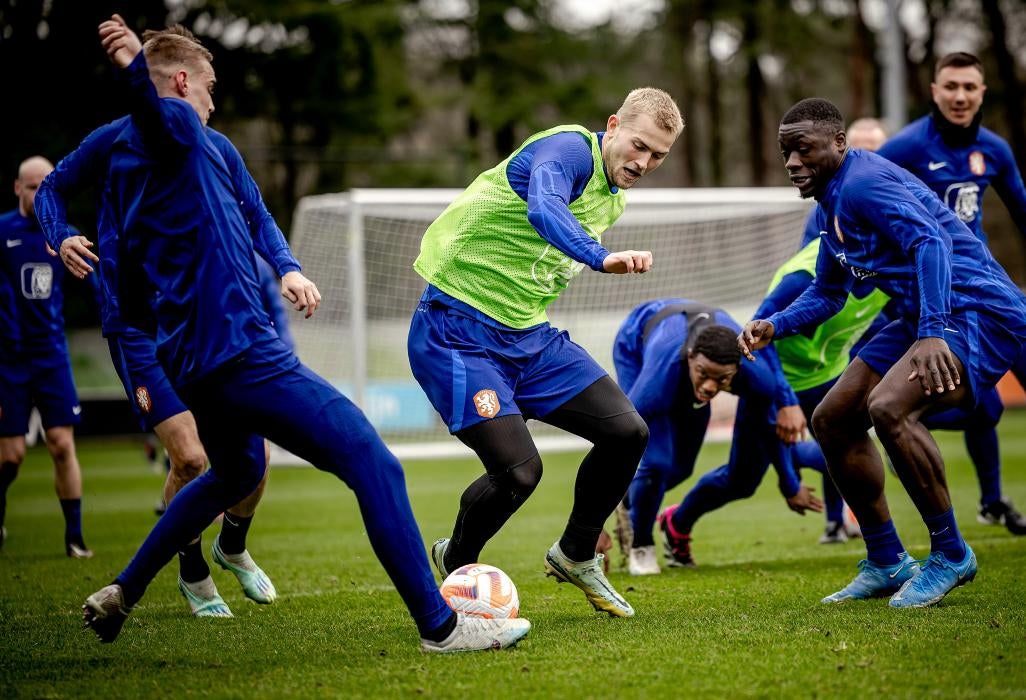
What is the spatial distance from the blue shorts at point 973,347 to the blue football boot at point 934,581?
2.37ft

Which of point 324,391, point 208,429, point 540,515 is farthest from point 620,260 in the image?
point 540,515

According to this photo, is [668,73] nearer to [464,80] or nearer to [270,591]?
[464,80]

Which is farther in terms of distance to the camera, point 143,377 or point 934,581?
point 143,377

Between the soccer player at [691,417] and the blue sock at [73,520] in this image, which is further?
the blue sock at [73,520]

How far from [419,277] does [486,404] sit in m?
10.1

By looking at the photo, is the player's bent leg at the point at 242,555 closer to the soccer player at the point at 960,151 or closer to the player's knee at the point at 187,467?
the player's knee at the point at 187,467

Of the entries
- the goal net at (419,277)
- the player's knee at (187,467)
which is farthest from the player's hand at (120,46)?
the goal net at (419,277)

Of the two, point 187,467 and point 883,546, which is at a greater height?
point 187,467

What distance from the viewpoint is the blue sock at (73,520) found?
28.4ft

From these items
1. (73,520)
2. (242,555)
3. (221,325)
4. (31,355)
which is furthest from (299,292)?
(31,355)

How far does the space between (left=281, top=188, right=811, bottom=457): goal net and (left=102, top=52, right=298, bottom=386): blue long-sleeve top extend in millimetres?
9721

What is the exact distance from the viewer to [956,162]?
26.0 ft

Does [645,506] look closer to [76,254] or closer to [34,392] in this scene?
[76,254]

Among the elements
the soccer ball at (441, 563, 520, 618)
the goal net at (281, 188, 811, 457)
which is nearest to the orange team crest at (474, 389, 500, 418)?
the soccer ball at (441, 563, 520, 618)
